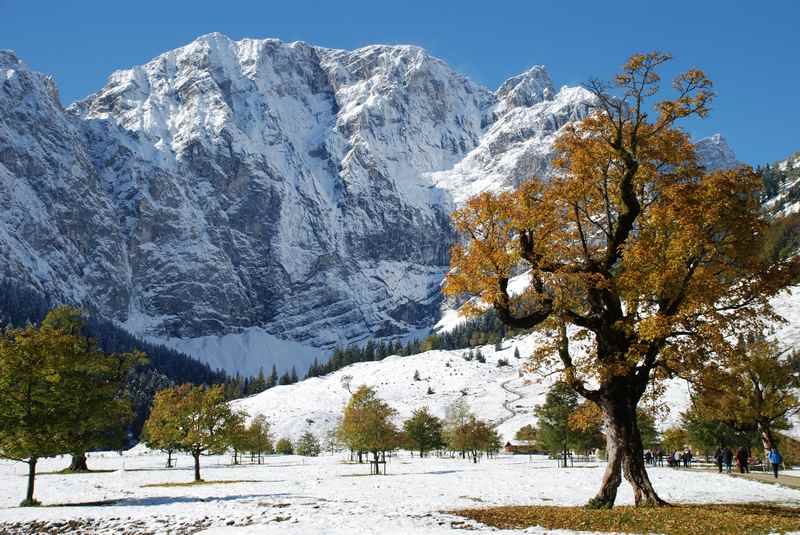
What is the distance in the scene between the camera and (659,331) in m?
21.0

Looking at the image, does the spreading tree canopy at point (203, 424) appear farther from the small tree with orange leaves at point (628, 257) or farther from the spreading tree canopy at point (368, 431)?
the small tree with orange leaves at point (628, 257)

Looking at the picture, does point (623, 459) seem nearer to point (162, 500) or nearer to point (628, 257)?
point (628, 257)

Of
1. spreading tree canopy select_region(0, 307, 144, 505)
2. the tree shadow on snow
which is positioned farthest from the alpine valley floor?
spreading tree canopy select_region(0, 307, 144, 505)

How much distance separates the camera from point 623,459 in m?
23.4

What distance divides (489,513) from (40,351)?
85.8ft

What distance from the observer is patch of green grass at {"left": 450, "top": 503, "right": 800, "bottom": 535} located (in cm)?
1828

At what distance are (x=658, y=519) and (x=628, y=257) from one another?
8.54 metres

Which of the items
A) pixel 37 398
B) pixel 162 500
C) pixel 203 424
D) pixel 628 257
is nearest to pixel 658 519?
pixel 628 257

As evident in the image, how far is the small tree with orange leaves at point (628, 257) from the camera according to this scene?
72.0ft

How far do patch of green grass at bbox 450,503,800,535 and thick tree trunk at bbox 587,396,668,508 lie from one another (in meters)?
0.66

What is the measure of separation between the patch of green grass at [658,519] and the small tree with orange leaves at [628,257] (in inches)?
69.4

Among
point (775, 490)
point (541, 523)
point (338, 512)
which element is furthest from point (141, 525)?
point (775, 490)

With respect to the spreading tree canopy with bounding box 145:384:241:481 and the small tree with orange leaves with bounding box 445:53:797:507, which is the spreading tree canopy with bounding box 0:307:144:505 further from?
the small tree with orange leaves with bounding box 445:53:797:507

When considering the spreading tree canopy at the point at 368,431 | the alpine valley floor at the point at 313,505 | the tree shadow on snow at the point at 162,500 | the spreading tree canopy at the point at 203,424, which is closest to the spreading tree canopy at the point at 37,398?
the alpine valley floor at the point at 313,505
